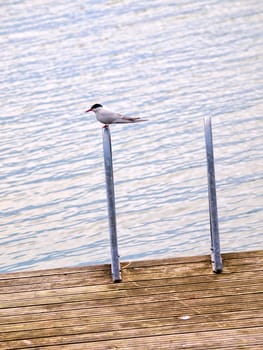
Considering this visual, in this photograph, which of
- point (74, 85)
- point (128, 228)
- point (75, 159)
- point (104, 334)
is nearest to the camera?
point (104, 334)

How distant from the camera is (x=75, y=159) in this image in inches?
608

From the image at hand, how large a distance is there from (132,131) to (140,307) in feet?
32.3

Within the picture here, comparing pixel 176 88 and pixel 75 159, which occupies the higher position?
pixel 176 88

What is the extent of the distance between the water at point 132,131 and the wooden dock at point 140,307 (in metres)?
3.96

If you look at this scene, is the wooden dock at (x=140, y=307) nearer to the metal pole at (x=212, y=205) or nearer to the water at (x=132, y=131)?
the metal pole at (x=212, y=205)

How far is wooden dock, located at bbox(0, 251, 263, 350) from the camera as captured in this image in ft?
21.4

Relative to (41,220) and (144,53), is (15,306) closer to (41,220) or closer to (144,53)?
(41,220)

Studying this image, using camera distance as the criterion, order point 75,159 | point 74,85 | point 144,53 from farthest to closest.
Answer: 1. point 144,53
2. point 74,85
3. point 75,159

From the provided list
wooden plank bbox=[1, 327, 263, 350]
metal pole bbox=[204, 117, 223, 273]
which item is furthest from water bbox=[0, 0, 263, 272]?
wooden plank bbox=[1, 327, 263, 350]

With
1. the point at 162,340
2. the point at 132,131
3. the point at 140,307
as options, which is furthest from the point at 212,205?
the point at 132,131

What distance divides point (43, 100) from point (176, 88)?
104 inches

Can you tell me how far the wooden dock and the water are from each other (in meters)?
3.96

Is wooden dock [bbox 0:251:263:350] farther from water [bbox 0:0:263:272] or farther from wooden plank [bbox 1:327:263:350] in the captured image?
water [bbox 0:0:263:272]

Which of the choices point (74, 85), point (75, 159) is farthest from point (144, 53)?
point (75, 159)
